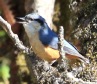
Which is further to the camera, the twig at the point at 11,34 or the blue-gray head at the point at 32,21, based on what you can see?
the blue-gray head at the point at 32,21

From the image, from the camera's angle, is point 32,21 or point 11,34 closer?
point 11,34

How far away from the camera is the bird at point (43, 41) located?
382 cm

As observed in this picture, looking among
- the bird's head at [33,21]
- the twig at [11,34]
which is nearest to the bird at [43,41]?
the bird's head at [33,21]

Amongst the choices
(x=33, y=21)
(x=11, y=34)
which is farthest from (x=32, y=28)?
(x=11, y=34)

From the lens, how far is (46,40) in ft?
12.7

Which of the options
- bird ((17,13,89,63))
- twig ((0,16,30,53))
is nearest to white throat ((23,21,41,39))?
bird ((17,13,89,63))

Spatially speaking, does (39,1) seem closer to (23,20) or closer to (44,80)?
(23,20)

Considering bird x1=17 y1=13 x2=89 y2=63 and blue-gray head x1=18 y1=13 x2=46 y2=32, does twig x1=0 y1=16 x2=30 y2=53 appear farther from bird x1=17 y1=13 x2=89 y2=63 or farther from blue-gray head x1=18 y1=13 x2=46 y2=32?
blue-gray head x1=18 y1=13 x2=46 y2=32

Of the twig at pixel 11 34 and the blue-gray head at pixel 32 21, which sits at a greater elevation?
the blue-gray head at pixel 32 21

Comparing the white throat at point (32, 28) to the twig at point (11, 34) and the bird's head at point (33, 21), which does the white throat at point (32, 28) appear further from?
the twig at point (11, 34)

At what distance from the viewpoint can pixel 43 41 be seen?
3.84 m

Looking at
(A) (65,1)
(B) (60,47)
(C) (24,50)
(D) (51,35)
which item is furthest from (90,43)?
(A) (65,1)

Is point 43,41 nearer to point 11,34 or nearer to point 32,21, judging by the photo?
point 32,21

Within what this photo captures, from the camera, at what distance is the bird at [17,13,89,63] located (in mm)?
3816
